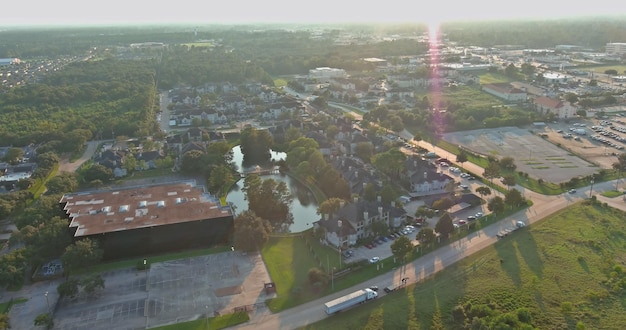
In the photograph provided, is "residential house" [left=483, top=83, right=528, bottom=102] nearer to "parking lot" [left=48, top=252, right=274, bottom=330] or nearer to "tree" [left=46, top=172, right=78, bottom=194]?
"parking lot" [left=48, top=252, right=274, bottom=330]

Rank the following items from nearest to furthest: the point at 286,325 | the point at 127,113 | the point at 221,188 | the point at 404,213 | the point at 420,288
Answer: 1. the point at 286,325
2. the point at 420,288
3. the point at 404,213
4. the point at 221,188
5. the point at 127,113

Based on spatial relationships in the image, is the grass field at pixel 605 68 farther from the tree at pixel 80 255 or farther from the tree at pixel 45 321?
the tree at pixel 45 321

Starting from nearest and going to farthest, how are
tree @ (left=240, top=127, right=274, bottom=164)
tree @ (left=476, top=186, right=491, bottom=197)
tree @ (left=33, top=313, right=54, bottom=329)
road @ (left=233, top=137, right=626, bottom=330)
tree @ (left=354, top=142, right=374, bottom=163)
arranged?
1. tree @ (left=33, top=313, right=54, bottom=329)
2. road @ (left=233, top=137, right=626, bottom=330)
3. tree @ (left=476, top=186, right=491, bottom=197)
4. tree @ (left=354, top=142, right=374, bottom=163)
5. tree @ (left=240, top=127, right=274, bottom=164)

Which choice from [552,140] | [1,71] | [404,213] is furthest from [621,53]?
[1,71]

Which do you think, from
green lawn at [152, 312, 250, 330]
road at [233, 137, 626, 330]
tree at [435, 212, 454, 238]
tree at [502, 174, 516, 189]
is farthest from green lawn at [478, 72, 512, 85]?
green lawn at [152, 312, 250, 330]

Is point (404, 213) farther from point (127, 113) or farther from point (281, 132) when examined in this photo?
point (127, 113)

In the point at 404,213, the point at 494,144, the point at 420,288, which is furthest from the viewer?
the point at 494,144

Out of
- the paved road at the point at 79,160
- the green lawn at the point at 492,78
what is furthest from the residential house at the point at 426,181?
the green lawn at the point at 492,78
